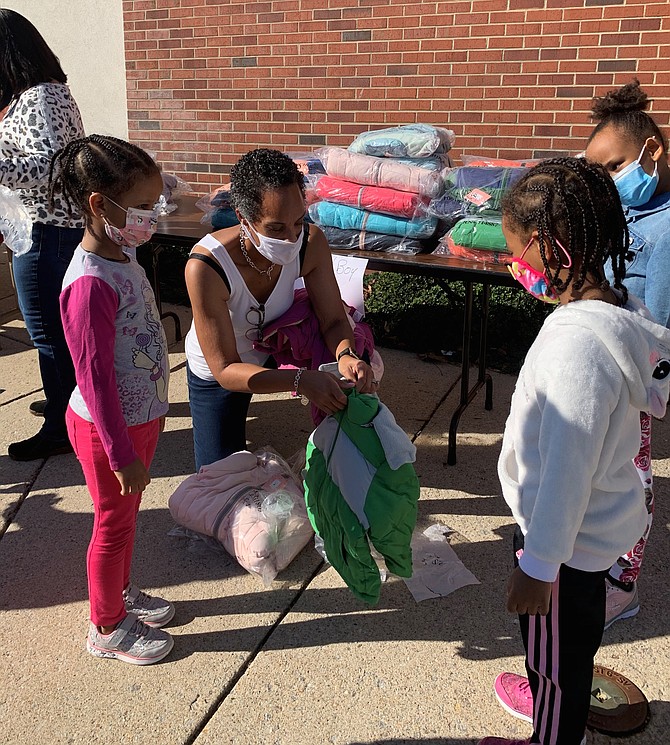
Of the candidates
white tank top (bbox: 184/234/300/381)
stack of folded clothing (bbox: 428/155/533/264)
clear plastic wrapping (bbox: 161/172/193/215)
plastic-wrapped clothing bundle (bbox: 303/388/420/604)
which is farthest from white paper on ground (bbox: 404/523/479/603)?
clear plastic wrapping (bbox: 161/172/193/215)

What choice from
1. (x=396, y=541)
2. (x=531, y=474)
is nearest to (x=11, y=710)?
(x=396, y=541)

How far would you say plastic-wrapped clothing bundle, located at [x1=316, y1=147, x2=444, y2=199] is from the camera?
4.07 metres

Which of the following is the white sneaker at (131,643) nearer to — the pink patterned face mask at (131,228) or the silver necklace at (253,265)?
the pink patterned face mask at (131,228)

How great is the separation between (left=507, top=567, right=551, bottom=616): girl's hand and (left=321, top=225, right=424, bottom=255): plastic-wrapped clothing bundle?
2.68 metres

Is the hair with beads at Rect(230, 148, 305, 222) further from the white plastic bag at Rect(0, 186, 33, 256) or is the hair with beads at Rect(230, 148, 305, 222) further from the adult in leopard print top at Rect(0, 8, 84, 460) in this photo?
the white plastic bag at Rect(0, 186, 33, 256)

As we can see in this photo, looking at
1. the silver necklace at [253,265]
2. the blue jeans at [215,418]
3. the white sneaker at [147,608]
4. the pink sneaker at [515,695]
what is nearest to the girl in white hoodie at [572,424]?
the pink sneaker at [515,695]

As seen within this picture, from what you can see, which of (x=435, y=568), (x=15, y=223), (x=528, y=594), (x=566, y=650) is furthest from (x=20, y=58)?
(x=566, y=650)

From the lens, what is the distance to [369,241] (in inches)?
164

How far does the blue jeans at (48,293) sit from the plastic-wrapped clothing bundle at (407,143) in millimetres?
1764

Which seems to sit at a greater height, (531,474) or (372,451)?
(531,474)

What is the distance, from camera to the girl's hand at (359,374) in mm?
2715

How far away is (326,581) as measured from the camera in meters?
2.90

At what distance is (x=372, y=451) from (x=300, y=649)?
718 mm

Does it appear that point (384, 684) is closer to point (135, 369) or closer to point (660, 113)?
point (135, 369)
